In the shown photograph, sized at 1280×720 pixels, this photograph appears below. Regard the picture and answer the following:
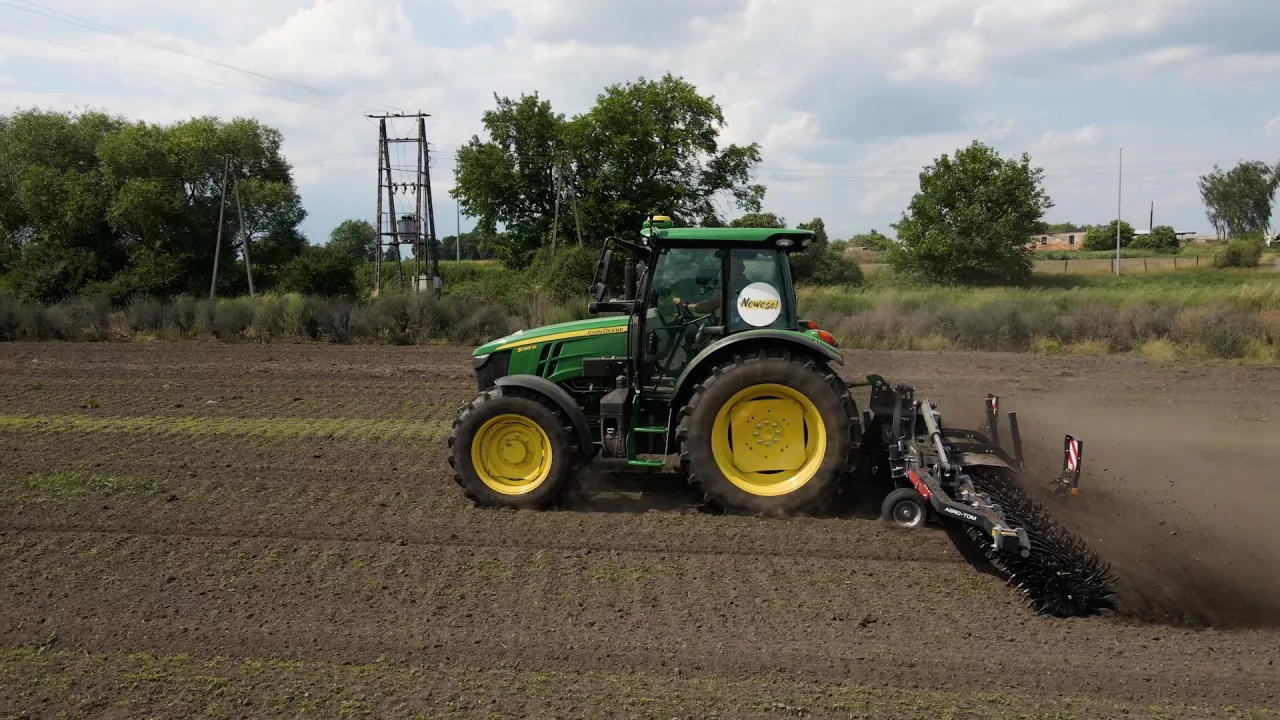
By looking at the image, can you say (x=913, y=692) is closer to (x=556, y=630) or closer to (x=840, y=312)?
(x=556, y=630)

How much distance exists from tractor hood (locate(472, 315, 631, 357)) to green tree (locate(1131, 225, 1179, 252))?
6142cm

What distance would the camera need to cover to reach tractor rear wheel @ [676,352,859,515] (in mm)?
A: 6465

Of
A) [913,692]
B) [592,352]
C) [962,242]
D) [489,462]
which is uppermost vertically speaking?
[962,242]

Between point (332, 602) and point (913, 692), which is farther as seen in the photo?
point (332, 602)

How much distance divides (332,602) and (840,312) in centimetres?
1686

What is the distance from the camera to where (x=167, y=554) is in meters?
5.93

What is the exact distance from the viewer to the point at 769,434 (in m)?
6.65

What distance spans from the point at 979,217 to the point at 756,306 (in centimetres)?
3267

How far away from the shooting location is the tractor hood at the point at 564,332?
7.21 metres

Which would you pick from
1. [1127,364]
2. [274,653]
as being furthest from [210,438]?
[1127,364]

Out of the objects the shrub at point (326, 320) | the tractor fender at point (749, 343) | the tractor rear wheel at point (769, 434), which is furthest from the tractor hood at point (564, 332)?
the shrub at point (326, 320)

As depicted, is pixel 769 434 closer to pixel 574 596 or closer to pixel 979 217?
pixel 574 596

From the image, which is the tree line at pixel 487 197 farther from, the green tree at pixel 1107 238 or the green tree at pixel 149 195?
the green tree at pixel 1107 238

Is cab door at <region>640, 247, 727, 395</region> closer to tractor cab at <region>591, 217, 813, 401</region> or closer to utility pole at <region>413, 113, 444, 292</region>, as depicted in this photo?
tractor cab at <region>591, 217, 813, 401</region>
